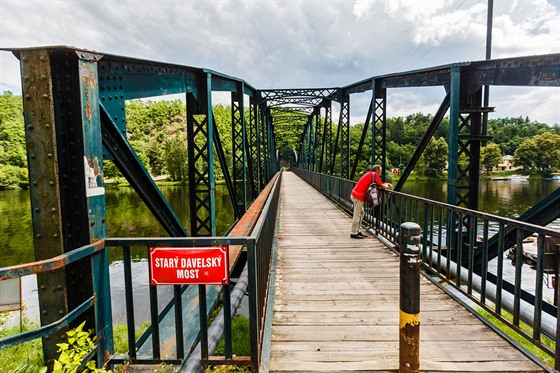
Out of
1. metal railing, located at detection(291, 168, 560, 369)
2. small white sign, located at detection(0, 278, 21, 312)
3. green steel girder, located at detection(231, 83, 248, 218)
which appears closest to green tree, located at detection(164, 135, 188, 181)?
green steel girder, located at detection(231, 83, 248, 218)

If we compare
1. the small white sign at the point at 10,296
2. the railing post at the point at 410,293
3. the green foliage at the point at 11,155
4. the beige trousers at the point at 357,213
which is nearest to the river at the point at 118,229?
the small white sign at the point at 10,296

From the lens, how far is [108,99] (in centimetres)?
375

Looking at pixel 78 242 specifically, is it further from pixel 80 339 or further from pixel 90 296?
pixel 80 339

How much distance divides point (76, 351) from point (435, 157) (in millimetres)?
103881

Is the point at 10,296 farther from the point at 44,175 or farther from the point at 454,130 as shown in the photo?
the point at 454,130

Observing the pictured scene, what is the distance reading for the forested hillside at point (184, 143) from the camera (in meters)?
64.9

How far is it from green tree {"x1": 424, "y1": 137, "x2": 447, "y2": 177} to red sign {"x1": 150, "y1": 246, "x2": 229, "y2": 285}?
329 ft

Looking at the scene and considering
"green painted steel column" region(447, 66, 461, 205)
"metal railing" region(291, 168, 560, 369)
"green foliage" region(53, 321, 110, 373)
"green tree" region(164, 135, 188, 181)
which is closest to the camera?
"green foliage" region(53, 321, 110, 373)

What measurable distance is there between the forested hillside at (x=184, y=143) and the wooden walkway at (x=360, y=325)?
6126cm

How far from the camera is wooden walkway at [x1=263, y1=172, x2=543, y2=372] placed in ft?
9.95

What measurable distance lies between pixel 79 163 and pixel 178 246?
3.58ft

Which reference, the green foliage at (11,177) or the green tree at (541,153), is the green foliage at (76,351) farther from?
the green tree at (541,153)

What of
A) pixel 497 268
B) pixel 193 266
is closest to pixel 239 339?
pixel 193 266

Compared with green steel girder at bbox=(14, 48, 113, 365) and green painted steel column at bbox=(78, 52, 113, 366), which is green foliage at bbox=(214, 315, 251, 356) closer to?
green painted steel column at bbox=(78, 52, 113, 366)
